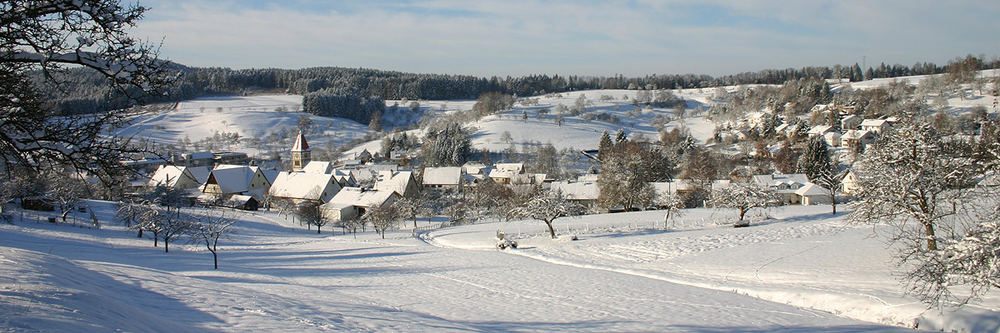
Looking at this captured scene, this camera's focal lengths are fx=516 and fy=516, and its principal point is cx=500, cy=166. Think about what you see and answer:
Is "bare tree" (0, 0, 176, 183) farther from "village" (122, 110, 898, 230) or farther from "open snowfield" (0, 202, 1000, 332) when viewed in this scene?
"village" (122, 110, 898, 230)

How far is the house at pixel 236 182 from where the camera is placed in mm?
56125

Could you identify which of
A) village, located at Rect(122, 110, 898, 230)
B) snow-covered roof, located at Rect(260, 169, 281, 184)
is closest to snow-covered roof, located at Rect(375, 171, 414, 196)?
village, located at Rect(122, 110, 898, 230)

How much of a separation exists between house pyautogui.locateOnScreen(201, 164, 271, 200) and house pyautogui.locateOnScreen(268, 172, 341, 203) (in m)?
3.04

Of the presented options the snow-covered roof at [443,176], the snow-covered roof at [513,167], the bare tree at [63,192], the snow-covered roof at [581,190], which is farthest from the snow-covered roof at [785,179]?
the bare tree at [63,192]

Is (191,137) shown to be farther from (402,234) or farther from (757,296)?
(757,296)

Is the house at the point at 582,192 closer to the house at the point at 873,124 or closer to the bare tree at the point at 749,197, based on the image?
the bare tree at the point at 749,197

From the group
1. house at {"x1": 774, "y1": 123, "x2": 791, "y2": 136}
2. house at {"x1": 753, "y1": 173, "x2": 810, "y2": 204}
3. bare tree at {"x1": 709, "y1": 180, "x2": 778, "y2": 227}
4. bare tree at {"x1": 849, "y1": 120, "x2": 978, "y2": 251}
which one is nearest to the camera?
bare tree at {"x1": 849, "y1": 120, "x2": 978, "y2": 251}

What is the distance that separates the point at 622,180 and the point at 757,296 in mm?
25927

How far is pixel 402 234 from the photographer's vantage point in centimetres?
3697

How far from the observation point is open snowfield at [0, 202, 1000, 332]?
9.60 metres

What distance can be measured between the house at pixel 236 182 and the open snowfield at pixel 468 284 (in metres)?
25.6

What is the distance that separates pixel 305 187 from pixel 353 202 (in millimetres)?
9858

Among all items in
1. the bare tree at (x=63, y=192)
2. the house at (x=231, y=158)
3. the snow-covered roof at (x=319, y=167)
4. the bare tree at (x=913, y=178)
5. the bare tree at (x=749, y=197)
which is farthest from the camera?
the house at (x=231, y=158)

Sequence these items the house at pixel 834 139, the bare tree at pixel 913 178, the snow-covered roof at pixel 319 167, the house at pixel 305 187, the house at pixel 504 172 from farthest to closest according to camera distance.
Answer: the house at pixel 834 139, the house at pixel 504 172, the snow-covered roof at pixel 319 167, the house at pixel 305 187, the bare tree at pixel 913 178
